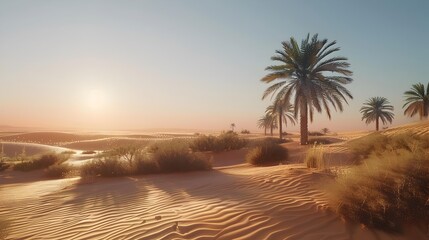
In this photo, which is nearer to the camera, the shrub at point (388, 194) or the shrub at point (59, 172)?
the shrub at point (388, 194)

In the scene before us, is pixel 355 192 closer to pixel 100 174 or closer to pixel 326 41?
pixel 100 174

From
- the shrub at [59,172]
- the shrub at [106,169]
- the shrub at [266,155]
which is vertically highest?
the shrub at [266,155]

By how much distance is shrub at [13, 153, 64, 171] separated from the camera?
52.9ft

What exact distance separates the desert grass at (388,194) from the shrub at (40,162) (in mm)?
14664

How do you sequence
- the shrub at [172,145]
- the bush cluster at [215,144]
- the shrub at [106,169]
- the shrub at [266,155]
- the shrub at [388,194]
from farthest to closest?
the bush cluster at [215,144] < the shrub at [266,155] < the shrub at [172,145] < the shrub at [106,169] < the shrub at [388,194]

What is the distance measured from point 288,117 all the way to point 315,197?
41576 millimetres

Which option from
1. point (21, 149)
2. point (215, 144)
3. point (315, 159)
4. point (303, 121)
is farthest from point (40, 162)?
point (303, 121)

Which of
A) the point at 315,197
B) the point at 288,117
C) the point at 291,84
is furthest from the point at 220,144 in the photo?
the point at 288,117

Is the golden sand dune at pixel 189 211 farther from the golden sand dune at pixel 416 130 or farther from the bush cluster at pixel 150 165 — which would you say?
the golden sand dune at pixel 416 130

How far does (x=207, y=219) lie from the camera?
5379mm

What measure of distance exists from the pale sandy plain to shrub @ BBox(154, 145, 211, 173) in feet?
7.62

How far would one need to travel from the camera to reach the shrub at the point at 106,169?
11836 millimetres

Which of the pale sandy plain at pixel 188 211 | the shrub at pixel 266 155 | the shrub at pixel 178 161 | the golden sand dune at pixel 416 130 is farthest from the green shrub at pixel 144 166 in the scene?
the golden sand dune at pixel 416 130

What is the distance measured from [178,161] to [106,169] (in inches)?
96.5
